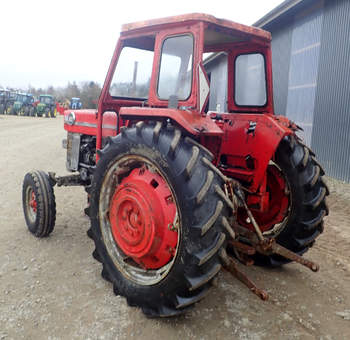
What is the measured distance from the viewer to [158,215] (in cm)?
251

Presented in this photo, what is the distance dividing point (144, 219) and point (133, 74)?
61.5 inches

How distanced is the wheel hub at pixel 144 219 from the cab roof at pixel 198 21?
3.77 feet

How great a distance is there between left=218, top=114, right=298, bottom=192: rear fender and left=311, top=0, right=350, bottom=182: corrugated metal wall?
479 centimetres

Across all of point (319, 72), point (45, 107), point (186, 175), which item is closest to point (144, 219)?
point (186, 175)

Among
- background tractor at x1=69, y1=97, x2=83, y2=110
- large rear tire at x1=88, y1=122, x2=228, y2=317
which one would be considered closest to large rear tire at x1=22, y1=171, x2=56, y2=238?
large rear tire at x1=88, y1=122, x2=228, y2=317

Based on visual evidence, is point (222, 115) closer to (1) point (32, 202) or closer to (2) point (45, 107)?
(1) point (32, 202)

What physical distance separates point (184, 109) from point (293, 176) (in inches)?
47.8

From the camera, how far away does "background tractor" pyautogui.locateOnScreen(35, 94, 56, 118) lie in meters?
30.6

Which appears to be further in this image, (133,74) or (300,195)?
(133,74)

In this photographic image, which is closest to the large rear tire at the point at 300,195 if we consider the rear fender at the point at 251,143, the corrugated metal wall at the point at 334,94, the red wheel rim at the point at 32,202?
the rear fender at the point at 251,143

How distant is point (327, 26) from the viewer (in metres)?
7.77

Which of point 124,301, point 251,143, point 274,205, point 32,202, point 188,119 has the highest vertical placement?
point 188,119

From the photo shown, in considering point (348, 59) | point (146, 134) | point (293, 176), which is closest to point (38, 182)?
point (146, 134)

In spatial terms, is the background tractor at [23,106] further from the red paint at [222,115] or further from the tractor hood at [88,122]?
the red paint at [222,115]
